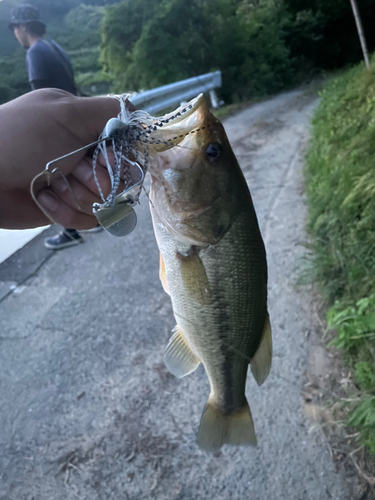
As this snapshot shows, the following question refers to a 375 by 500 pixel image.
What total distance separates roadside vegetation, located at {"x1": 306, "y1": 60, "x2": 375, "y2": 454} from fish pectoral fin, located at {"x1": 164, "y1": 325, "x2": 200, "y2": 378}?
1.23 m

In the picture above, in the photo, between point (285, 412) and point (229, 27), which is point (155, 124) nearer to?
point (285, 412)

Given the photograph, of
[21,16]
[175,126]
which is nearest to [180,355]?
[175,126]

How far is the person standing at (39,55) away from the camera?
3.89 meters

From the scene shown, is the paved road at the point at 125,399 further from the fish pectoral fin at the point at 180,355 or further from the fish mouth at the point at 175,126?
the fish mouth at the point at 175,126

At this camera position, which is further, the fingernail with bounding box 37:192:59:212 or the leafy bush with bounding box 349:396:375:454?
the leafy bush with bounding box 349:396:375:454

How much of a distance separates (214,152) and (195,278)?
47 centimetres

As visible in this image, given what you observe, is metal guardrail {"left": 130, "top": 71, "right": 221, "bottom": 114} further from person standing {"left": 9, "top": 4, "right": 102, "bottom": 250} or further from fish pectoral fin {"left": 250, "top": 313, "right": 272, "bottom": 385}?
fish pectoral fin {"left": 250, "top": 313, "right": 272, "bottom": 385}

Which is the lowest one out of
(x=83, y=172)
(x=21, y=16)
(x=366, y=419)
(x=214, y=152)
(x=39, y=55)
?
(x=366, y=419)

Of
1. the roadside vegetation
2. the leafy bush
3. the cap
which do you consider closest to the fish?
the leafy bush

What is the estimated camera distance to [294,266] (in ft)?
12.7

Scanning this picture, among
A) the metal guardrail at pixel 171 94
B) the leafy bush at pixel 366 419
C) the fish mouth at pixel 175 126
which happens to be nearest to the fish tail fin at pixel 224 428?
Answer: the leafy bush at pixel 366 419

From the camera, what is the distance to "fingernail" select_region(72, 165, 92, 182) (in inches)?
51.9

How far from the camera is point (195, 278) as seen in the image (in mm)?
1397

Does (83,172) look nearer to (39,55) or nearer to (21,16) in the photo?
(39,55)
